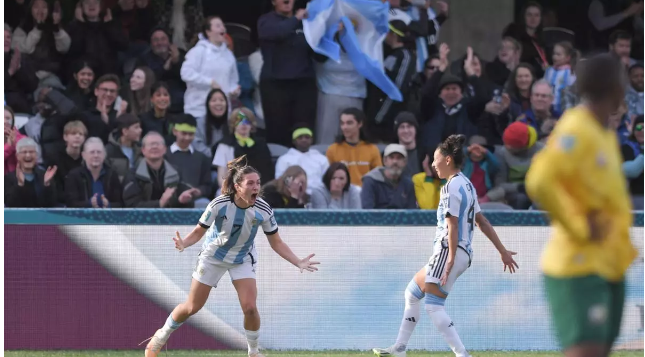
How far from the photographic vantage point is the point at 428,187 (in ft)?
34.7

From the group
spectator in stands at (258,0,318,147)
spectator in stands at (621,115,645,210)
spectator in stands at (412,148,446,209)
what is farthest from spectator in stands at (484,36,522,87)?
spectator in stands at (412,148,446,209)

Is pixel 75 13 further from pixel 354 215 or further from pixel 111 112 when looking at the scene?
pixel 354 215

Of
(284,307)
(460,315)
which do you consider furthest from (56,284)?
(460,315)

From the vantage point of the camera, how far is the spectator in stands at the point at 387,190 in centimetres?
1051

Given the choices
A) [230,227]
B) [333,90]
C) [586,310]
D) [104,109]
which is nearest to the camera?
[586,310]

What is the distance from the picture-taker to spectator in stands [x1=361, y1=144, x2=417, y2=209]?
10.5 m

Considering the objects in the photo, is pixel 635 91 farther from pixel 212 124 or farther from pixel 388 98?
pixel 212 124

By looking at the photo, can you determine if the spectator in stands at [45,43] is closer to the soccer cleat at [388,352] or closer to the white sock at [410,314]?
the soccer cleat at [388,352]

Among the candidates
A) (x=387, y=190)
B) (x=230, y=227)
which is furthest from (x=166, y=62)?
(x=230, y=227)

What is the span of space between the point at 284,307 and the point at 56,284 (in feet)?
6.37

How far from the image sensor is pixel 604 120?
4.54 metres

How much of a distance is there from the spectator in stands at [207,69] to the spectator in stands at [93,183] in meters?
1.47

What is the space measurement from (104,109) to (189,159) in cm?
121

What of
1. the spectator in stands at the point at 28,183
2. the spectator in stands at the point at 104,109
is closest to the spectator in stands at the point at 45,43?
the spectator in stands at the point at 104,109
